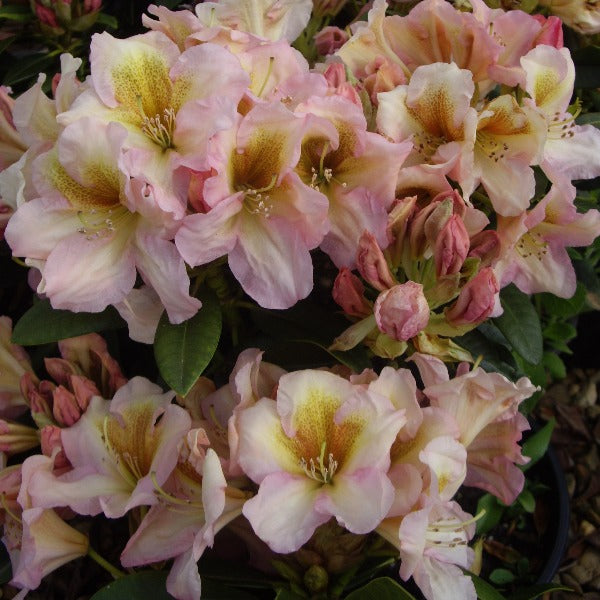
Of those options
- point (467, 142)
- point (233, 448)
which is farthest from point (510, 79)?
point (233, 448)

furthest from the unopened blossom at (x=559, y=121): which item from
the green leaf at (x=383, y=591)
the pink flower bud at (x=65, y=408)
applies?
the pink flower bud at (x=65, y=408)

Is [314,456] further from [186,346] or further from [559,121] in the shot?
[559,121]

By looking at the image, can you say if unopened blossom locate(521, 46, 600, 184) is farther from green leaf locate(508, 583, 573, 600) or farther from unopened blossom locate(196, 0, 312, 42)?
green leaf locate(508, 583, 573, 600)

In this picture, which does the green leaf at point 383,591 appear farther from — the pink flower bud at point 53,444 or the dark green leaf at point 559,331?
the dark green leaf at point 559,331

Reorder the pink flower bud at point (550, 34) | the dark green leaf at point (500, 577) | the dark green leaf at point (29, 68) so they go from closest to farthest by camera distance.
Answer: the pink flower bud at point (550, 34) → the dark green leaf at point (29, 68) → the dark green leaf at point (500, 577)

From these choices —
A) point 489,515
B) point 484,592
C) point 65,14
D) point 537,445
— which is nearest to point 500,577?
point 489,515

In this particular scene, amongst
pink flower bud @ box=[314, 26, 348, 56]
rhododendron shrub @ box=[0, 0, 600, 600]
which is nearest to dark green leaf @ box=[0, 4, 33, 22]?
rhododendron shrub @ box=[0, 0, 600, 600]
